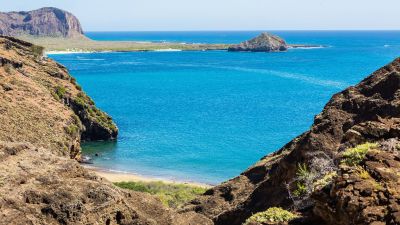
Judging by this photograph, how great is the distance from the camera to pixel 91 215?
14398 millimetres

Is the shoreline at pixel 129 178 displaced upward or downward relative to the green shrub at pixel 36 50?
downward

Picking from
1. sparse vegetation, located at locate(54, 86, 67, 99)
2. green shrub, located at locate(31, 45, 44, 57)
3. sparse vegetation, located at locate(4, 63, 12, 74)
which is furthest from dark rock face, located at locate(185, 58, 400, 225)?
green shrub, located at locate(31, 45, 44, 57)

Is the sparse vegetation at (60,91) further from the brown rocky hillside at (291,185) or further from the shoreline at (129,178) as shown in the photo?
the brown rocky hillside at (291,185)

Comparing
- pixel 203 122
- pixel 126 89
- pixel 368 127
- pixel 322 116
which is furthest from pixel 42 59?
pixel 368 127

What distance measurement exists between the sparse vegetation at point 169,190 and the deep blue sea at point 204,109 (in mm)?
6929

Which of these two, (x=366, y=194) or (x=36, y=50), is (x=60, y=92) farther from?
(x=366, y=194)

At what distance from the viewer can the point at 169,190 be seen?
1804 inches

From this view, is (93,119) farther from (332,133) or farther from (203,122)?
(332,133)

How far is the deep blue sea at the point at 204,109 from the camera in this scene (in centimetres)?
6325

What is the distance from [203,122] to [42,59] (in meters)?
28.1

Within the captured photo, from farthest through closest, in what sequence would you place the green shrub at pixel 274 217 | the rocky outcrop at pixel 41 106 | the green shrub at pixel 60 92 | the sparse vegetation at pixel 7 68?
1. the green shrub at pixel 60 92
2. the sparse vegetation at pixel 7 68
3. the rocky outcrop at pixel 41 106
4. the green shrub at pixel 274 217

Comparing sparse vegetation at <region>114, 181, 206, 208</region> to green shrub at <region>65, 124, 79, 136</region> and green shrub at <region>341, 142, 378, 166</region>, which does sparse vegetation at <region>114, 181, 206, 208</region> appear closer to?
green shrub at <region>65, 124, 79, 136</region>

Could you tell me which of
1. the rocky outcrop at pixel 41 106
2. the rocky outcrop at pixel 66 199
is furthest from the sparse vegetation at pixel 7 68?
the rocky outcrop at pixel 66 199

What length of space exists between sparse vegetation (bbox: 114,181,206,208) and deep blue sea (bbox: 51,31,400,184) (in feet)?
22.7
